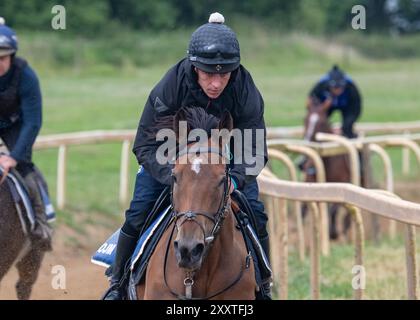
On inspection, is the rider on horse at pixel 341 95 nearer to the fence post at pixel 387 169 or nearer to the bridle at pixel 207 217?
the fence post at pixel 387 169

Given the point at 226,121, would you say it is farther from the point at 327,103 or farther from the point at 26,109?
the point at 327,103

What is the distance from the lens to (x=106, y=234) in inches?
535

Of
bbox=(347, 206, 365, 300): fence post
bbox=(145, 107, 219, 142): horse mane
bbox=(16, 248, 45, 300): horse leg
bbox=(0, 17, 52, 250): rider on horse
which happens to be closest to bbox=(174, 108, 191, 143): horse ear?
bbox=(145, 107, 219, 142): horse mane

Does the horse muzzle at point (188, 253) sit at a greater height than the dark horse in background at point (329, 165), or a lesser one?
greater

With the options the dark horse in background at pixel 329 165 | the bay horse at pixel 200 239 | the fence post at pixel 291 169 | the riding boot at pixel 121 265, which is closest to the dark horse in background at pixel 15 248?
the riding boot at pixel 121 265

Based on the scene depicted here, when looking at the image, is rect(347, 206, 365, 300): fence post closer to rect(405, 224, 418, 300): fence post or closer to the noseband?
rect(405, 224, 418, 300): fence post

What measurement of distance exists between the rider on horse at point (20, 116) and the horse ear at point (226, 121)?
3.48 m

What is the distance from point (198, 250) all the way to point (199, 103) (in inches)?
49.1

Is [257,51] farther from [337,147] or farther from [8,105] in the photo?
[8,105]

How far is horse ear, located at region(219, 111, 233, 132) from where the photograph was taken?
5.53 metres

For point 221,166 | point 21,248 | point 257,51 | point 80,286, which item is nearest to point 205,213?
point 221,166

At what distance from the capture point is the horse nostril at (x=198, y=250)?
16.3 ft

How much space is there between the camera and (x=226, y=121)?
5559 millimetres

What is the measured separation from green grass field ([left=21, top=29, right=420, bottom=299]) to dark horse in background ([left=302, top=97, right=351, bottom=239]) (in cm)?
214
